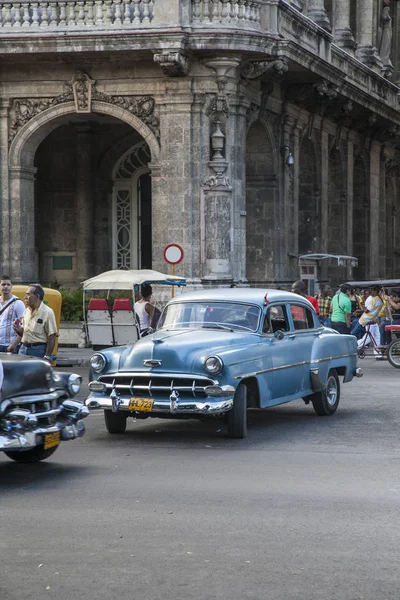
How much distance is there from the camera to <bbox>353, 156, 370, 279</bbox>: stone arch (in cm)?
4156

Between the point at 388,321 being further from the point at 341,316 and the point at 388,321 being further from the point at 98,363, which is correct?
the point at 98,363

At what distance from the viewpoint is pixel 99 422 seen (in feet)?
49.3

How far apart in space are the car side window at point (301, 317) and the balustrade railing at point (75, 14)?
1325 centimetres

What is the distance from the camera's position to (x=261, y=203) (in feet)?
103

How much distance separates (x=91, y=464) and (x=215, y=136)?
17.2 metres

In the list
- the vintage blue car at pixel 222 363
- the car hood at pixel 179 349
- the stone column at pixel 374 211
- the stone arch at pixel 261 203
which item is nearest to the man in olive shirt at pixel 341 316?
the stone arch at pixel 261 203

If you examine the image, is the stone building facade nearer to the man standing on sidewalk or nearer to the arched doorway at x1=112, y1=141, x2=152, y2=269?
the arched doorway at x1=112, y1=141, x2=152, y2=269

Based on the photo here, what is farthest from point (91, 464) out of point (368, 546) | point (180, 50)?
point (180, 50)

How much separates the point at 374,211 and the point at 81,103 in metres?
16.1

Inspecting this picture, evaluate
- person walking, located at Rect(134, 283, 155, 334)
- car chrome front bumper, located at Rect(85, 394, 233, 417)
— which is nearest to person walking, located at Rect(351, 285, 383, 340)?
person walking, located at Rect(134, 283, 155, 334)

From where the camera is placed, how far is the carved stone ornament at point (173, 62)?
26797mm

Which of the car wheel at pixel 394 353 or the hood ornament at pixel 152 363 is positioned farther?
the car wheel at pixel 394 353

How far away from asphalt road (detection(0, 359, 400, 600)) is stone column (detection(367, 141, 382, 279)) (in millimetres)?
28338

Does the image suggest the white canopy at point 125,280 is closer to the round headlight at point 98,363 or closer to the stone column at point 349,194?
the round headlight at point 98,363
